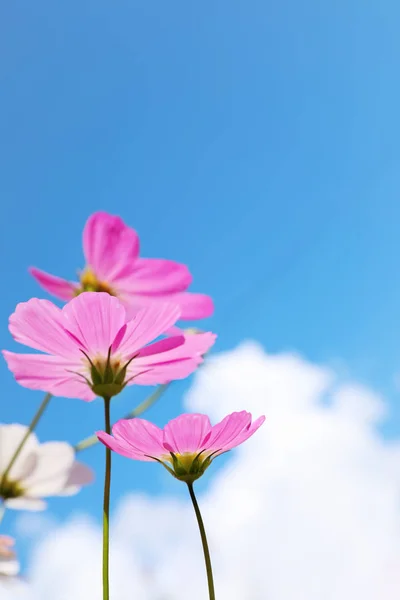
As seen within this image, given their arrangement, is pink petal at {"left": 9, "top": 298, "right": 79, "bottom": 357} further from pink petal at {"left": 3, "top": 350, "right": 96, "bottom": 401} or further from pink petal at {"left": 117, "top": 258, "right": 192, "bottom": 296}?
pink petal at {"left": 117, "top": 258, "right": 192, "bottom": 296}

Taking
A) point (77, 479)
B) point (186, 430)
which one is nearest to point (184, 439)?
point (186, 430)

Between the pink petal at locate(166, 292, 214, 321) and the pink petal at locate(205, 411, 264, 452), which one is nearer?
the pink petal at locate(205, 411, 264, 452)

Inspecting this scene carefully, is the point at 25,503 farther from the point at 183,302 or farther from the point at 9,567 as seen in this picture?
the point at 183,302

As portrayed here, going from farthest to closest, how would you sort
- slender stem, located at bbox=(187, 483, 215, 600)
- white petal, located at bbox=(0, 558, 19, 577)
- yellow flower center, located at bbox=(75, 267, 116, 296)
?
yellow flower center, located at bbox=(75, 267, 116, 296) → white petal, located at bbox=(0, 558, 19, 577) → slender stem, located at bbox=(187, 483, 215, 600)

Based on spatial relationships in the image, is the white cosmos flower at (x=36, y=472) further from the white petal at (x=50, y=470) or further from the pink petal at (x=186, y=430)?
the pink petal at (x=186, y=430)

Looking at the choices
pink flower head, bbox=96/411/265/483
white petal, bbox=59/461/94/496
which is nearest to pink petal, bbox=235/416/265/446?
pink flower head, bbox=96/411/265/483

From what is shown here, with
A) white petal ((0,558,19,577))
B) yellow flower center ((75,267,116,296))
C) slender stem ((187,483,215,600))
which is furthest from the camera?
yellow flower center ((75,267,116,296))

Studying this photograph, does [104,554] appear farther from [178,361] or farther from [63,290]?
[63,290]

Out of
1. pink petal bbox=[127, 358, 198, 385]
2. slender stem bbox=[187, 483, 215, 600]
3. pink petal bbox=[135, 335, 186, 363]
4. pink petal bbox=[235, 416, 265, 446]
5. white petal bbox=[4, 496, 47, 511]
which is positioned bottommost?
slender stem bbox=[187, 483, 215, 600]
